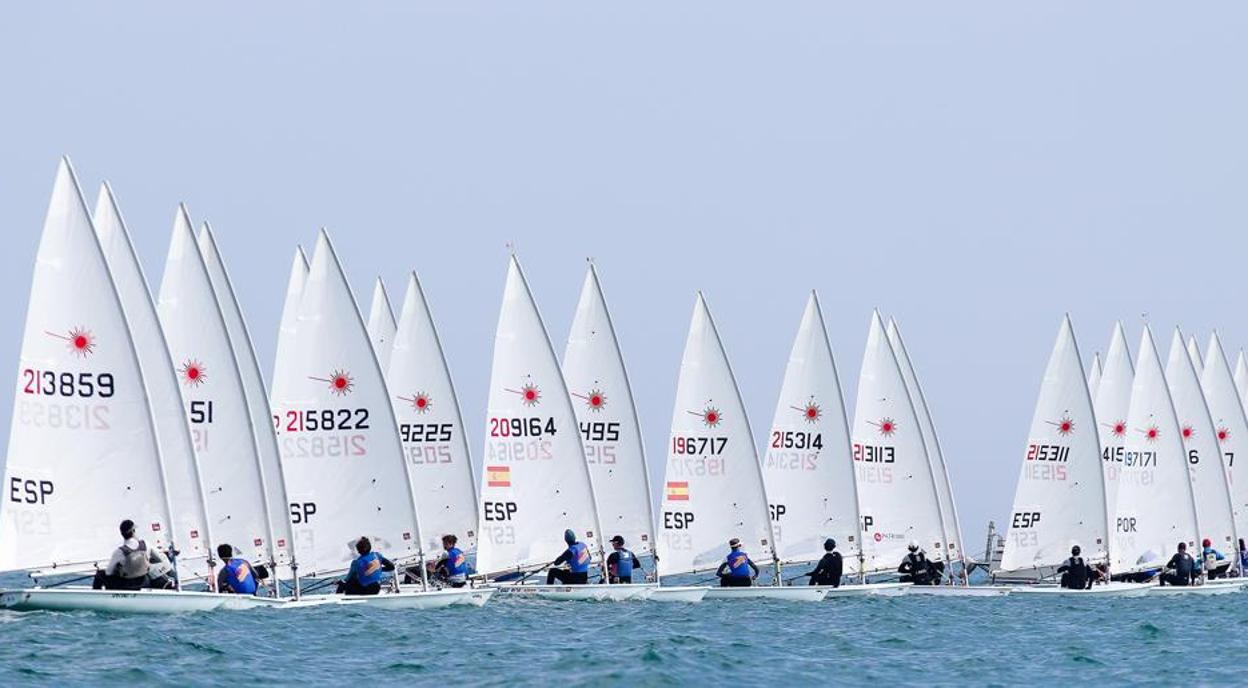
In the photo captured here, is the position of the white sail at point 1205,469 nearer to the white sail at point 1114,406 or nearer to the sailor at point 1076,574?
the white sail at point 1114,406

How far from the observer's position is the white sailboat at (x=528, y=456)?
41.3 m

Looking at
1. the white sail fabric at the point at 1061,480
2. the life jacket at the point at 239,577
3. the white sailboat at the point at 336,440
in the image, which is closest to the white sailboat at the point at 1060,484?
the white sail fabric at the point at 1061,480

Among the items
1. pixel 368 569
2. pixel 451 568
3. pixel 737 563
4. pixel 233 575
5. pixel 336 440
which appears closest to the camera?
pixel 233 575

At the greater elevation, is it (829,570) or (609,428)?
(609,428)

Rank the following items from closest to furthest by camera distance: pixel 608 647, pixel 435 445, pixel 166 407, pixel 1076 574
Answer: pixel 608 647, pixel 166 407, pixel 435 445, pixel 1076 574

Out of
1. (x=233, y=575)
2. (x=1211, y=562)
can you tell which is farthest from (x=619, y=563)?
(x=1211, y=562)

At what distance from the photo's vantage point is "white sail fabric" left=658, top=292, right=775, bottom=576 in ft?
143

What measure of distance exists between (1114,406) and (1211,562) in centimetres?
570

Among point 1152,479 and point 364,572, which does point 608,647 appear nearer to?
point 364,572

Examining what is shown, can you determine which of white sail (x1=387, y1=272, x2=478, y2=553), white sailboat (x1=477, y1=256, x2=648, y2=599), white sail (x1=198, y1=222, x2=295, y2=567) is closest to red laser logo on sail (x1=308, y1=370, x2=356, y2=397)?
white sail (x1=198, y1=222, x2=295, y2=567)

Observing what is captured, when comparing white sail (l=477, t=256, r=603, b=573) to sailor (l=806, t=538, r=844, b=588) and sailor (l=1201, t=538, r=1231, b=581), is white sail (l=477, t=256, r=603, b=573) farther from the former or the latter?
sailor (l=1201, t=538, r=1231, b=581)

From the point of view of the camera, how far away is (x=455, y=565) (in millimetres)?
40062

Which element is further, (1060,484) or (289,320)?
(1060,484)

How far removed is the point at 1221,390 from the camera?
199 ft
